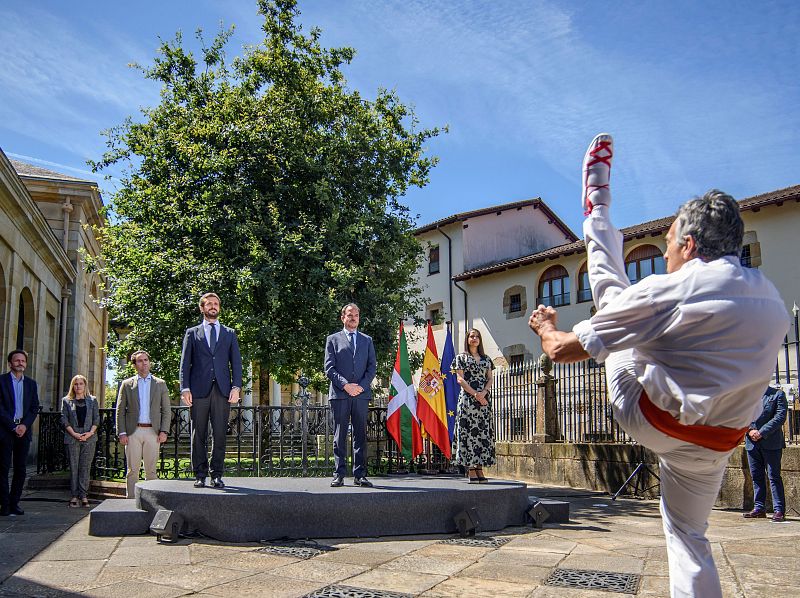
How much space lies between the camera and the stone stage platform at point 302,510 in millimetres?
7543

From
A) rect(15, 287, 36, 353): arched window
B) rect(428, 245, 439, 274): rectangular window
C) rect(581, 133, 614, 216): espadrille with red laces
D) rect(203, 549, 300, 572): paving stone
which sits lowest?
rect(203, 549, 300, 572): paving stone

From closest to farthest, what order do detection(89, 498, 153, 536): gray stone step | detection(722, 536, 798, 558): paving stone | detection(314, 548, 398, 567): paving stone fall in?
detection(314, 548, 398, 567): paving stone → detection(722, 536, 798, 558): paving stone → detection(89, 498, 153, 536): gray stone step

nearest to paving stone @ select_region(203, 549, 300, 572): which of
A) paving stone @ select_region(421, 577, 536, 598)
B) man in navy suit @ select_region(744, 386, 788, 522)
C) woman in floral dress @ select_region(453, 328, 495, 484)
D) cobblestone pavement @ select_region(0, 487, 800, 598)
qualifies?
cobblestone pavement @ select_region(0, 487, 800, 598)

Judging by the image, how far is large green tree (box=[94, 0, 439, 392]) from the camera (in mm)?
19219

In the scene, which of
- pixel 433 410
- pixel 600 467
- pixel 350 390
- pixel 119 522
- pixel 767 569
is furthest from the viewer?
pixel 600 467

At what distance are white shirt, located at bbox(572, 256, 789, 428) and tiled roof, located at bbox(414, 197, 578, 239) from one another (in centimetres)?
3649

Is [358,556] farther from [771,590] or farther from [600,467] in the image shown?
[600,467]

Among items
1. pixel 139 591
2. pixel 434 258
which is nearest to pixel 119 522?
pixel 139 591

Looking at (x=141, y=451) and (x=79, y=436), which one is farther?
(x=79, y=436)

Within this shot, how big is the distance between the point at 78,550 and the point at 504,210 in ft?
123

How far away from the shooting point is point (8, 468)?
31.6 feet

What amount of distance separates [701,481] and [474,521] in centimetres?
503

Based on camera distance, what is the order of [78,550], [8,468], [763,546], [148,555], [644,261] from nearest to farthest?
[148,555] → [78,550] → [763,546] → [8,468] → [644,261]

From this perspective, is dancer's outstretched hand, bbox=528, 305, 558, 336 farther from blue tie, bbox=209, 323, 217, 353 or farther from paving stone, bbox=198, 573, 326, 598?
blue tie, bbox=209, 323, 217, 353
